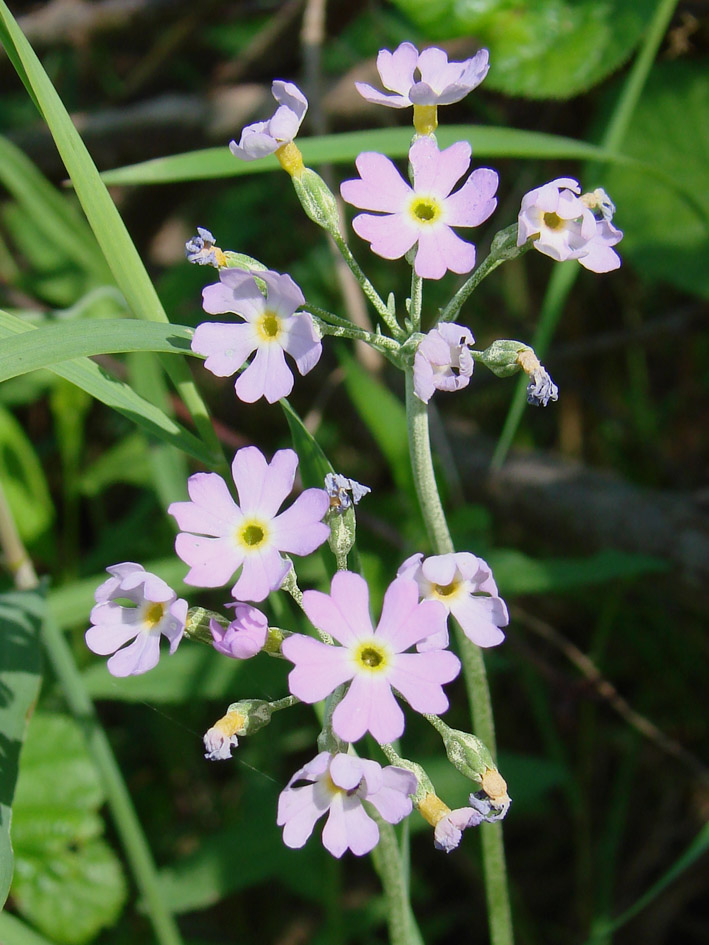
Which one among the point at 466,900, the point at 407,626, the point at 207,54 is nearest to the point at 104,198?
the point at 407,626

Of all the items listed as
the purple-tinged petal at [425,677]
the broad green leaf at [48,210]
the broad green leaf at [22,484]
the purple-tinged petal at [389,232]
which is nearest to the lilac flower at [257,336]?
the purple-tinged petal at [389,232]

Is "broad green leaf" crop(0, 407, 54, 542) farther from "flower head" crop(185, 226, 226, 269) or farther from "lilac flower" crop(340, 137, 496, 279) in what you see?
"lilac flower" crop(340, 137, 496, 279)

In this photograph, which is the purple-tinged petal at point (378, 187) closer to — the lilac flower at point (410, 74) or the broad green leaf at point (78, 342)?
the lilac flower at point (410, 74)

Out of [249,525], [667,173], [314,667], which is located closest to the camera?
[314,667]

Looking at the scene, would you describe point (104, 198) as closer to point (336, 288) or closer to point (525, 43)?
point (525, 43)

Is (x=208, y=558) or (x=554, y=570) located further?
(x=554, y=570)

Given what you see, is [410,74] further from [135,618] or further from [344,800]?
[344,800]

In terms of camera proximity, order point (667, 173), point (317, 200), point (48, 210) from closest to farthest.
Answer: point (317, 200), point (48, 210), point (667, 173)

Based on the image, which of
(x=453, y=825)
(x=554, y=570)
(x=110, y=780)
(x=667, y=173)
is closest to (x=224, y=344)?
(x=453, y=825)
